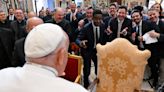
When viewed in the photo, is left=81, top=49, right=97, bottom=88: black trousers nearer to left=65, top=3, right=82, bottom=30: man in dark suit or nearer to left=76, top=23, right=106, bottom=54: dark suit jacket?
left=76, top=23, right=106, bottom=54: dark suit jacket

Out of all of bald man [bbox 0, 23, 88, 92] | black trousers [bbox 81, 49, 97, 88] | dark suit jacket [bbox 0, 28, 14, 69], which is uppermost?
bald man [bbox 0, 23, 88, 92]

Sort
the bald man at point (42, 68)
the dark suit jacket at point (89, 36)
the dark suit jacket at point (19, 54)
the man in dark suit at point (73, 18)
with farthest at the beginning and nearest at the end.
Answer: the man in dark suit at point (73, 18) → the dark suit jacket at point (89, 36) → the dark suit jacket at point (19, 54) → the bald man at point (42, 68)

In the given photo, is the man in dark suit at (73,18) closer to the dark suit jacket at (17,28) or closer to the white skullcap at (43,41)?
the dark suit jacket at (17,28)

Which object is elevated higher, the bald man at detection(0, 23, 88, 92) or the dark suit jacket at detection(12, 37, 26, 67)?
the bald man at detection(0, 23, 88, 92)

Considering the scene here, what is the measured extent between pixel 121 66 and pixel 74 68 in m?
0.54

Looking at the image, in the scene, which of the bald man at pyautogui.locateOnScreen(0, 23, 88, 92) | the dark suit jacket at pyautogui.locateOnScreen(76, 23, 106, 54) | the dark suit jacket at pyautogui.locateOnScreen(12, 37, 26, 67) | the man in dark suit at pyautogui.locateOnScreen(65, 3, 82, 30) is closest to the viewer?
the bald man at pyautogui.locateOnScreen(0, 23, 88, 92)

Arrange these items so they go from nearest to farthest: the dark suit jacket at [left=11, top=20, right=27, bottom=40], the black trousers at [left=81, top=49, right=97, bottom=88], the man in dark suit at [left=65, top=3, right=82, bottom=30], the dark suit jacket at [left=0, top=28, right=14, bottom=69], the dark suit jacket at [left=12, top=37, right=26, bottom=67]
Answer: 1. the dark suit jacket at [left=12, top=37, right=26, bottom=67]
2. the dark suit jacket at [left=0, top=28, right=14, bottom=69]
3. the black trousers at [left=81, top=49, right=97, bottom=88]
4. the dark suit jacket at [left=11, top=20, right=27, bottom=40]
5. the man in dark suit at [left=65, top=3, right=82, bottom=30]

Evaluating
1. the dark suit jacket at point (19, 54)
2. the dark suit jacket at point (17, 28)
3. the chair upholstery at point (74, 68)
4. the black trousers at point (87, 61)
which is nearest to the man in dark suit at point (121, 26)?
the black trousers at point (87, 61)

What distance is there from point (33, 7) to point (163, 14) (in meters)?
6.25

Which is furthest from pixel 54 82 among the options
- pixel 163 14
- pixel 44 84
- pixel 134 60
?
pixel 163 14

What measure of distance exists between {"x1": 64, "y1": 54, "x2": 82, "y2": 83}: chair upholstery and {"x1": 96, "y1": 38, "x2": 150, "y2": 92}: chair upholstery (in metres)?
0.24

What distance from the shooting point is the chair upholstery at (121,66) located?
230 centimetres

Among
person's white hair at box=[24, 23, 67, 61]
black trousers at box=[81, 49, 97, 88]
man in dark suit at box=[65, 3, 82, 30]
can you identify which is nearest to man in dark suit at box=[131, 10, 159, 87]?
black trousers at box=[81, 49, 97, 88]

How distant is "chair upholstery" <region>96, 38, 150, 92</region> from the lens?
230cm
